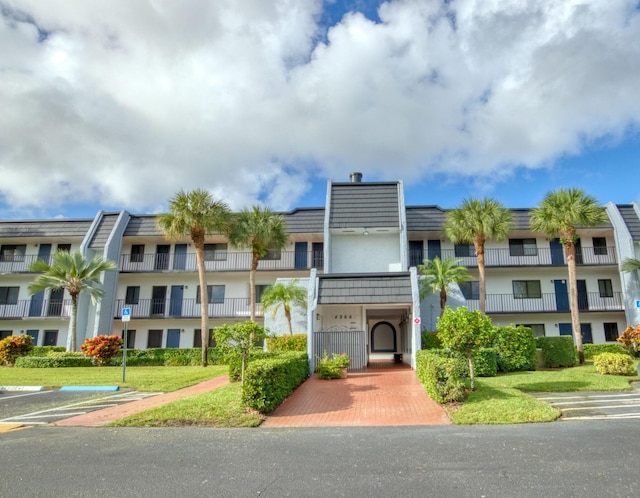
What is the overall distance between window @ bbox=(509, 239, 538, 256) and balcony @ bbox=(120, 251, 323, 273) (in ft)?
40.7

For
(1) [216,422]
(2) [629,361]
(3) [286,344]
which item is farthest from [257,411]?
(2) [629,361]

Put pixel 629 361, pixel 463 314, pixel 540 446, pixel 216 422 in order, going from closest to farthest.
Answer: pixel 540 446, pixel 216 422, pixel 463 314, pixel 629 361

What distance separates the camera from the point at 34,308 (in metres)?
28.6

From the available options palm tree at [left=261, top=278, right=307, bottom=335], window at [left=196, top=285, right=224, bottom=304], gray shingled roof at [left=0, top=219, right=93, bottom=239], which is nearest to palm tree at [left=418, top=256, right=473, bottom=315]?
palm tree at [left=261, top=278, right=307, bottom=335]

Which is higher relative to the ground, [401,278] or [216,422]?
[401,278]

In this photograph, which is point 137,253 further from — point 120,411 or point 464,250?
point 464,250

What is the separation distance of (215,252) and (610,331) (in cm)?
2535

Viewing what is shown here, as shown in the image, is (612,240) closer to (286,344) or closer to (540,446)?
(286,344)

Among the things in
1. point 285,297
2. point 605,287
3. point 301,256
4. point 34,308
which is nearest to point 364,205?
point 301,256

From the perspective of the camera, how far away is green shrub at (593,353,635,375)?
1514 cm

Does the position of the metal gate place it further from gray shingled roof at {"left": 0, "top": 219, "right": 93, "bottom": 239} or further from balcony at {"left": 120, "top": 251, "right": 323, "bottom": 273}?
gray shingled roof at {"left": 0, "top": 219, "right": 93, "bottom": 239}

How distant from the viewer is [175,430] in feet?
27.9

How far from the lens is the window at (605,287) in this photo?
27.7 m

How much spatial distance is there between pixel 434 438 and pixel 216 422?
4.37 m
